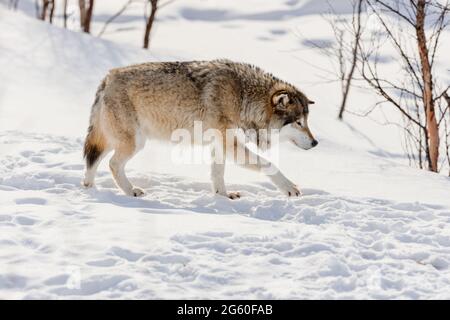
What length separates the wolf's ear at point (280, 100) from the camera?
6.97 m

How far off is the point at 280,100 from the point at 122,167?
197 cm

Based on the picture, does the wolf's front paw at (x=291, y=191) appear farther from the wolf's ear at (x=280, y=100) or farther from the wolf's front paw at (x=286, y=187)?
the wolf's ear at (x=280, y=100)

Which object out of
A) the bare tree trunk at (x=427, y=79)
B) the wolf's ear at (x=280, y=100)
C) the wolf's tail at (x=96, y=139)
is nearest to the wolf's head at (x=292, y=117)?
the wolf's ear at (x=280, y=100)

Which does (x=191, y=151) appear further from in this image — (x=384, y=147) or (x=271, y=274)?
(x=384, y=147)

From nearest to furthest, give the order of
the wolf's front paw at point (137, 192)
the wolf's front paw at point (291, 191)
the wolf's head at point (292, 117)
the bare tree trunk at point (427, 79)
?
the wolf's front paw at point (137, 192), the wolf's front paw at point (291, 191), the wolf's head at point (292, 117), the bare tree trunk at point (427, 79)

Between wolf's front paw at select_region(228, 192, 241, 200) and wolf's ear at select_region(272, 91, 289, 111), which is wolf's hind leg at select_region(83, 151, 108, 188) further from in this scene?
wolf's ear at select_region(272, 91, 289, 111)

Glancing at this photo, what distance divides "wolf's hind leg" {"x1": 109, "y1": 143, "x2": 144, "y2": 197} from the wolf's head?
1726mm

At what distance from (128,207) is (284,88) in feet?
7.82

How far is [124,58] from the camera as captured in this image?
18.6 meters

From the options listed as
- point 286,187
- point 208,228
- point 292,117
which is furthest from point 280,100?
point 208,228

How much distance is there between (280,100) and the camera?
7008 millimetres

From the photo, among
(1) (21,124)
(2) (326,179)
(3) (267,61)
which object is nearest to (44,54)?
(1) (21,124)

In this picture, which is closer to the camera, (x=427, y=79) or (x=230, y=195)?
(x=230, y=195)

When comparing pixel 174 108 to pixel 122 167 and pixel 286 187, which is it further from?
pixel 286 187
